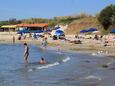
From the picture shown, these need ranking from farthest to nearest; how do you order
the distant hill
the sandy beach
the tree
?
the distant hill < the tree < the sandy beach

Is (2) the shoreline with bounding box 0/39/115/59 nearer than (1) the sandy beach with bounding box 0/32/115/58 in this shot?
Yes

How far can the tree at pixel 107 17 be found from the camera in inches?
2562

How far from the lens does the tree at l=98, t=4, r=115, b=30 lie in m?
65.1

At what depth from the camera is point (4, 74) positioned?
907 inches

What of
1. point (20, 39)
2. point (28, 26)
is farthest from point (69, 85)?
point (28, 26)

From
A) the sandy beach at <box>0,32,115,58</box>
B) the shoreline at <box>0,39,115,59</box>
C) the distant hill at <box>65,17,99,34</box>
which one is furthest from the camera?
the distant hill at <box>65,17,99,34</box>

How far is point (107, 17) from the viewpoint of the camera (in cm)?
6519

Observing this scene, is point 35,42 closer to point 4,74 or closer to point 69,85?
point 4,74

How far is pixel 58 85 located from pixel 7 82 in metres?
2.94

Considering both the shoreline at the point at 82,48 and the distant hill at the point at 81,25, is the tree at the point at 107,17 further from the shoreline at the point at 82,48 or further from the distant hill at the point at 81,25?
the shoreline at the point at 82,48

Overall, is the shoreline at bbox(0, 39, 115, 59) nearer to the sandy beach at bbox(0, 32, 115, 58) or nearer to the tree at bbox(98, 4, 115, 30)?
the sandy beach at bbox(0, 32, 115, 58)

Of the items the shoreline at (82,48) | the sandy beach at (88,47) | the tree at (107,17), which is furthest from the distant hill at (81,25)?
the shoreline at (82,48)

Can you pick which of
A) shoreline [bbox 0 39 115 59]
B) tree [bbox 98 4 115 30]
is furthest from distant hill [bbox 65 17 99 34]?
shoreline [bbox 0 39 115 59]

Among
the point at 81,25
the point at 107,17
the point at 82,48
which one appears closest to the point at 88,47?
the point at 82,48
